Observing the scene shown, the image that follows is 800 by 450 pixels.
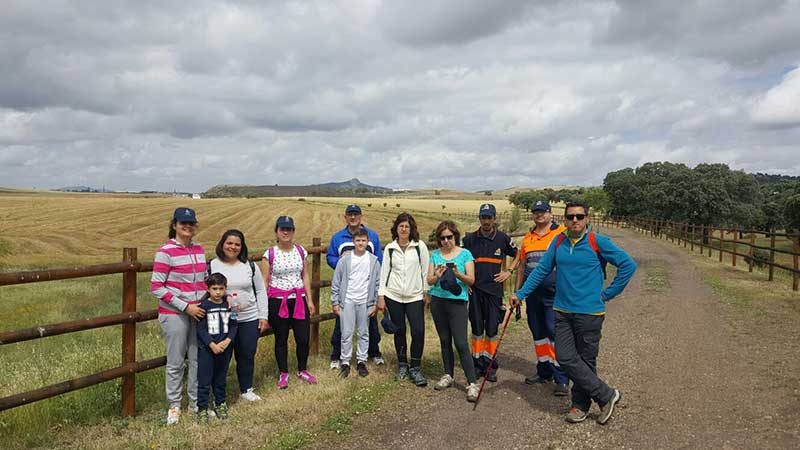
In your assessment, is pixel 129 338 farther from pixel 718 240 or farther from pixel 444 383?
pixel 718 240

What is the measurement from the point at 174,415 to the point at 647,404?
4.49 metres

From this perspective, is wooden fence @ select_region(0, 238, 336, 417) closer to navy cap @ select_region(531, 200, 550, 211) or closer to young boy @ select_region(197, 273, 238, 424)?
young boy @ select_region(197, 273, 238, 424)

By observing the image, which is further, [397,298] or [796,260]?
[796,260]

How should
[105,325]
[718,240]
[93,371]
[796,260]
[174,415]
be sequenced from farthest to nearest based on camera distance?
[718,240], [796,260], [93,371], [174,415], [105,325]

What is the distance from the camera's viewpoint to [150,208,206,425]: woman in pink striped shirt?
15.0 ft

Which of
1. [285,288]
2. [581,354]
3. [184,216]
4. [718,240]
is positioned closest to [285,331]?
[285,288]

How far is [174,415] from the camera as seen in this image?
186 inches

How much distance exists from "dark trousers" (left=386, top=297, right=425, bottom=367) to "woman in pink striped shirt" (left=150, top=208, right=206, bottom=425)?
2087 millimetres

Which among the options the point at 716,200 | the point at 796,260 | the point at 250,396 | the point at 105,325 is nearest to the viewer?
the point at 105,325

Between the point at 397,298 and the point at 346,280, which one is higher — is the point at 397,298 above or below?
below

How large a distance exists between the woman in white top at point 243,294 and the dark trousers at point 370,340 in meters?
1.30

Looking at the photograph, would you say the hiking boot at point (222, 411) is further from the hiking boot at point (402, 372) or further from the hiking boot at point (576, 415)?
the hiking boot at point (576, 415)

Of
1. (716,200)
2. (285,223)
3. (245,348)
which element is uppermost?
(716,200)

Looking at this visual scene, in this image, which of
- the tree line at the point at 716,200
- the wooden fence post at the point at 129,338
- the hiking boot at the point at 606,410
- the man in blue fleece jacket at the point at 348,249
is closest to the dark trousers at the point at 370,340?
the man in blue fleece jacket at the point at 348,249
